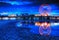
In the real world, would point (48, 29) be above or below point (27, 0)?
below

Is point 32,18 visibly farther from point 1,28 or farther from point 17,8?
point 1,28

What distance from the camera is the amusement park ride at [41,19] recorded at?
184 centimetres

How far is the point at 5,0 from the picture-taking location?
1827mm

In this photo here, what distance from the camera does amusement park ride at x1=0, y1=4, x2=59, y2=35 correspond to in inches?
72.3

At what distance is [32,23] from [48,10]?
20 centimetres

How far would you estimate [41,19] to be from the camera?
6.02 ft

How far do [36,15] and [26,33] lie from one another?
0.20 meters

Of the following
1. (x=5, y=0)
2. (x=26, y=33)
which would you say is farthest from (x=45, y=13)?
(x=5, y=0)

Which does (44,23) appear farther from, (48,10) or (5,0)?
(5,0)

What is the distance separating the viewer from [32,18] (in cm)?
184

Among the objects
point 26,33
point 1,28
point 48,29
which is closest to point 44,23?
point 48,29

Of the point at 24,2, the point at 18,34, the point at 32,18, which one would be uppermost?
the point at 24,2

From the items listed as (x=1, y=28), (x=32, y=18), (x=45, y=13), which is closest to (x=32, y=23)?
(x=32, y=18)

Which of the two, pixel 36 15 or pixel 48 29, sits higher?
pixel 36 15
